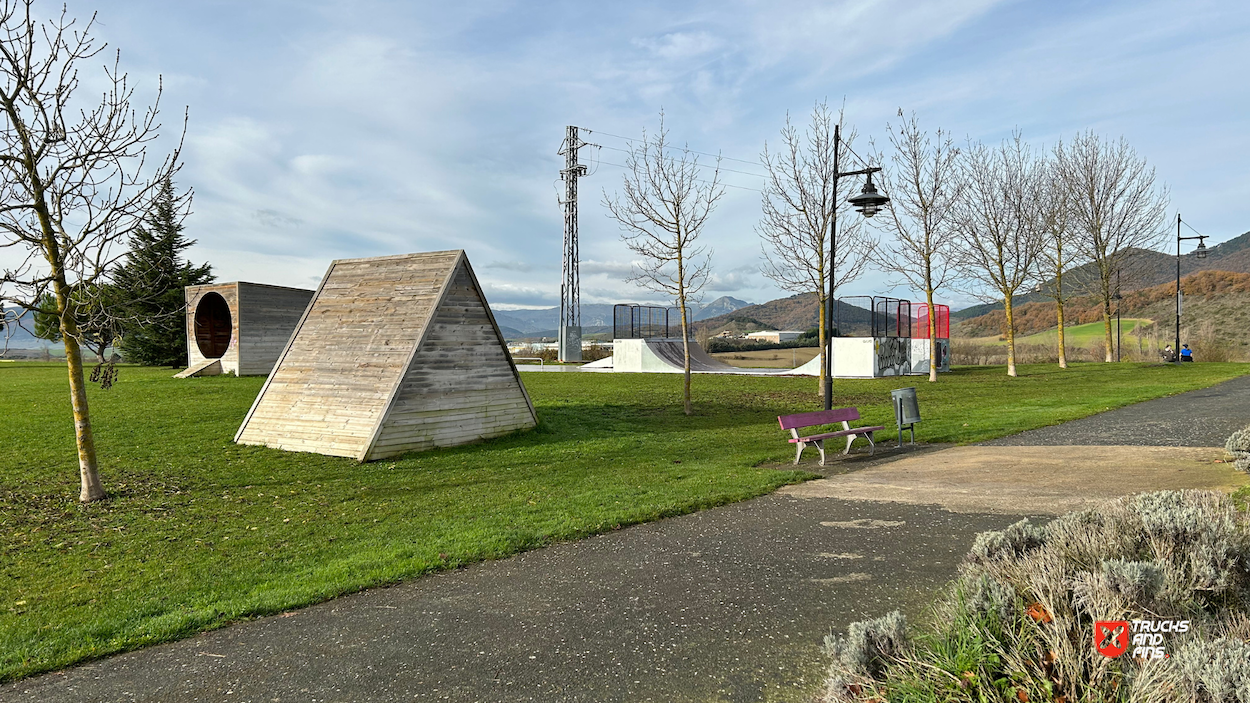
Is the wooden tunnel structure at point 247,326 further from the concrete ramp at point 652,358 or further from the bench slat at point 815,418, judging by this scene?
the bench slat at point 815,418

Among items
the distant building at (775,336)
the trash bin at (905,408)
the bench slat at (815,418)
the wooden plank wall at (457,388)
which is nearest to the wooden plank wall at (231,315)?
the wooden plank wall at (457,388)

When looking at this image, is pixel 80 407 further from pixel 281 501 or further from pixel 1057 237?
pixel 1057 237

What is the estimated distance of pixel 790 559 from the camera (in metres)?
5.36

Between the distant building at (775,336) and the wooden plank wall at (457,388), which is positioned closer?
the wooden plank wall at (457,388)

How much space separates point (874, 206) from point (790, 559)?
31.8ft

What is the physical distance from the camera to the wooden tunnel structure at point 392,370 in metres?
10.8

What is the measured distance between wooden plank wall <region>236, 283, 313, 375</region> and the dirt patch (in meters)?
24.2

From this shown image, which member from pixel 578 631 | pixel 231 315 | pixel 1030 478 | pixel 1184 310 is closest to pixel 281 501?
pixel 578 631

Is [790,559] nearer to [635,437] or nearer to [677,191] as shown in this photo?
[635,437]

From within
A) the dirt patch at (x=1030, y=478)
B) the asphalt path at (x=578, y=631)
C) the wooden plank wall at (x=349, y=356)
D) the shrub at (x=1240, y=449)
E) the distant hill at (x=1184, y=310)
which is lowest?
the asphalt path at (x=578, y=631)

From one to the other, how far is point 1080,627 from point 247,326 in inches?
1125

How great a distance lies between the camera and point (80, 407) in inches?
311

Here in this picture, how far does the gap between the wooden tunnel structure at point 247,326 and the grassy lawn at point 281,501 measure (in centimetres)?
945

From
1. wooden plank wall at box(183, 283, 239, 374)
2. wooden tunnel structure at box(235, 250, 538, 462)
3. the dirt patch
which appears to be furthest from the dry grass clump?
wooden plank wall at box(183, 283, 239, 374)
